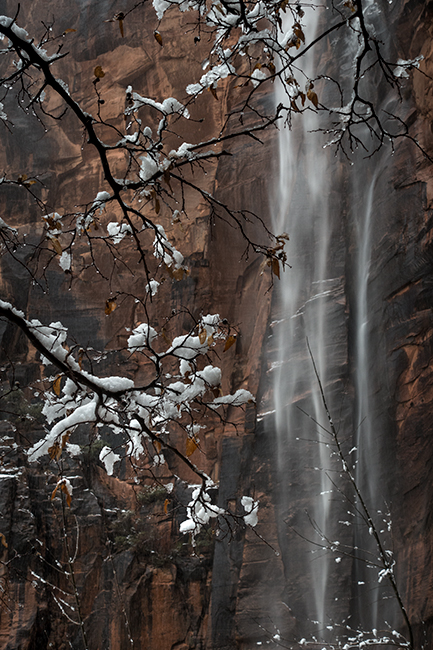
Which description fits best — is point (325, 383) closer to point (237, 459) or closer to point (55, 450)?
point (237, 459)

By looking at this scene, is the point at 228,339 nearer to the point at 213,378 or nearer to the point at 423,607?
the point at 213,378

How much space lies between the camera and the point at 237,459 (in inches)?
408

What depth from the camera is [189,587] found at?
1028cm

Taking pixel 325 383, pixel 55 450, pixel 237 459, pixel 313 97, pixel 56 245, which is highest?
pixel 325 383

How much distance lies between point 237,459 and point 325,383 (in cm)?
239

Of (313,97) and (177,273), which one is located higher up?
(313,97)

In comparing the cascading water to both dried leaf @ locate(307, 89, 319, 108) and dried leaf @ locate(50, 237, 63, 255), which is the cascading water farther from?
dried leaf @ locate(50, 237, 63, 255)

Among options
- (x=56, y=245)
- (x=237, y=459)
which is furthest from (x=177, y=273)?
(x=237, y=459)

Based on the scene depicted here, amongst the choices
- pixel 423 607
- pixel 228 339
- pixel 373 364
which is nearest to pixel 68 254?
pixel 228 339

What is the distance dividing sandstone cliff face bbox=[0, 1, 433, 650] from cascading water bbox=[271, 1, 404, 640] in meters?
0.05

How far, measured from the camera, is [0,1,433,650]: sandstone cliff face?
26.3ft

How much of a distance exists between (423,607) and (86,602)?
6.06m

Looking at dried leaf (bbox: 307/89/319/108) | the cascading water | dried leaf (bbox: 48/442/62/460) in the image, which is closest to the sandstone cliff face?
the cascading water

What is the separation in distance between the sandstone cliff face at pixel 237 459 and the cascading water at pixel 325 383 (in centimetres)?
5
